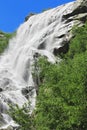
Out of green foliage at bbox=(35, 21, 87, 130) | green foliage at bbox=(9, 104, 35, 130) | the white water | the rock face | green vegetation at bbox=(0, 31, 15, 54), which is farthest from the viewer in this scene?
green vegetation at bbox=(0, 31, 15, 54)

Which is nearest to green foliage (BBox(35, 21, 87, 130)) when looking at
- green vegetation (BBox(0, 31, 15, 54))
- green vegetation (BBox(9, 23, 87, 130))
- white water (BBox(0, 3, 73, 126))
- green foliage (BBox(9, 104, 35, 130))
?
green vegetation (BBox(9, 23, 87, 130))

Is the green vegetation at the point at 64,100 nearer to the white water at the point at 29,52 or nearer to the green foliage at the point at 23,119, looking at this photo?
the green foliage at the point at 23,119

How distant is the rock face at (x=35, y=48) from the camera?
48219 millimetres

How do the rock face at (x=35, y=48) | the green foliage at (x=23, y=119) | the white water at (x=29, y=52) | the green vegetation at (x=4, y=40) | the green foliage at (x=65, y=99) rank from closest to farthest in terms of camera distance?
the green foliage at (x=65, y=99) → the green foliage at (x=23, y=119) → the white water at (x=29, y=52) → the rock face at (x=35, y=48) → the green vegetation at (x=4, y=40)

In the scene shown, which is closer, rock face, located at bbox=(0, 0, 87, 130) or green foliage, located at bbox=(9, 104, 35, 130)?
green foliage, located at bbox=(9, 104, 35, 130)

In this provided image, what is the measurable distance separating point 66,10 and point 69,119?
35.1 metres

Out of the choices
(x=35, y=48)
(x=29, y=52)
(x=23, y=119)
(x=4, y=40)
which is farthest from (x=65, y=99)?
(x=4, y=40)

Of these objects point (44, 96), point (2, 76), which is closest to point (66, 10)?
point (2, 76)

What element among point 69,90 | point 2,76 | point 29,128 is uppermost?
point 2,76

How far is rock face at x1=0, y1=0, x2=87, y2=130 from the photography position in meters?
48.2

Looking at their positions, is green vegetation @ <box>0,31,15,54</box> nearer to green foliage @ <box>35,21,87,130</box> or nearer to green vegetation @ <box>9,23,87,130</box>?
Answer: green vegetation @ <box>9,23,87,130</box>

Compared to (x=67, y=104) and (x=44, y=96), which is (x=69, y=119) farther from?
(x=44, y=96)

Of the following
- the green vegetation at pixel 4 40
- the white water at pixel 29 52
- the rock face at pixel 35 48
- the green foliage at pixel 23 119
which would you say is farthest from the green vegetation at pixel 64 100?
the green vegetation at pixel 4 40

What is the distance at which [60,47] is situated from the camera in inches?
2056
